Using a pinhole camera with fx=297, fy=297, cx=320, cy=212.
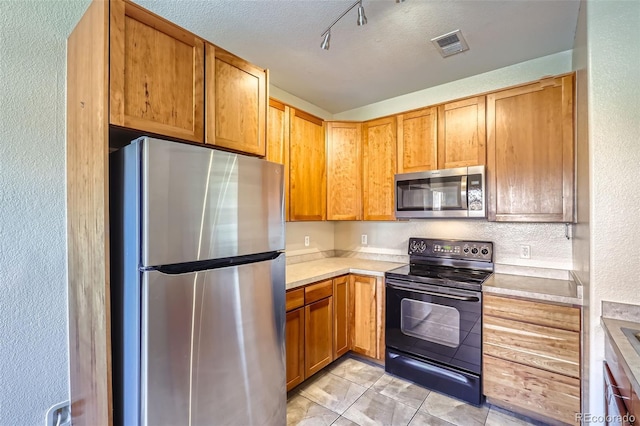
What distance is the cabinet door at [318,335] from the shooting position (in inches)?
91.0

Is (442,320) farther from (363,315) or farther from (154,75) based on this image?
(154,75)

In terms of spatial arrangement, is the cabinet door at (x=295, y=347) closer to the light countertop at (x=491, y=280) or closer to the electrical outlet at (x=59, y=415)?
the light countertop at (x=491, y=280)

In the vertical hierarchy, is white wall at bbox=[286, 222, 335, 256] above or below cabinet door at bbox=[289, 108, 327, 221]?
below

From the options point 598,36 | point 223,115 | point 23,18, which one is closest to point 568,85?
point 598,36

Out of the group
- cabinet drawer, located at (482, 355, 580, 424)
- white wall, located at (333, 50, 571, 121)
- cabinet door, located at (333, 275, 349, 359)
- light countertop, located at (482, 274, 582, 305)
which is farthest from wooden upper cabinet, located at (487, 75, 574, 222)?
cabinet door, located at (333, 275, 349, 359)

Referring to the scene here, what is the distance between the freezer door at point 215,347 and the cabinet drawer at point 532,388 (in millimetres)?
1436

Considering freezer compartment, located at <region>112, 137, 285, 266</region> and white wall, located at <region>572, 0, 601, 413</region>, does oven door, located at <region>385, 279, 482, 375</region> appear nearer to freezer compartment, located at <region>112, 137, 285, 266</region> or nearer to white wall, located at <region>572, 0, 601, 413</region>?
white wall, located at <region>572, 0, 601, 413</region>

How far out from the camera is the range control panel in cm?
255

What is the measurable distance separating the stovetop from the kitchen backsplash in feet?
0.33

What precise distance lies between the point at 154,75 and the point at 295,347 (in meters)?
1.91

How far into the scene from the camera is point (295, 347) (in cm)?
220

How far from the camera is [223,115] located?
1628mm

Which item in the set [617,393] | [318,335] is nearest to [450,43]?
[617,393]

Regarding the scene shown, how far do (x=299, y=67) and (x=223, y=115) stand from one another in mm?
1121
